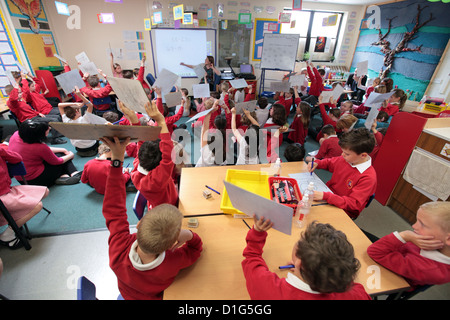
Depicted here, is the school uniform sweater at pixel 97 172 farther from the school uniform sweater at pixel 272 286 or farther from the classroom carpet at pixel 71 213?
the school uniform sweater at pixel 272 286

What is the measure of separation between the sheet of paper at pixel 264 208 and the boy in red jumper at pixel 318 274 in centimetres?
11

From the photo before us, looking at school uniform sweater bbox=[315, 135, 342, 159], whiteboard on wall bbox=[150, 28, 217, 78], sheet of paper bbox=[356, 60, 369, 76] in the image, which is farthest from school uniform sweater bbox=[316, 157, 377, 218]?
whiteboard on wall bbox=[150, 28, 217, 78]

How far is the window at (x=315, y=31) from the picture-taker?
665 cm

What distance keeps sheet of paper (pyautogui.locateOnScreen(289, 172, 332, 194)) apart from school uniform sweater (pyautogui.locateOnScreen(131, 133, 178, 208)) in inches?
40.5

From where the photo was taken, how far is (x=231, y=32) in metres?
6.20

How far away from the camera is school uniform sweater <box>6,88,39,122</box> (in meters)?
3.36

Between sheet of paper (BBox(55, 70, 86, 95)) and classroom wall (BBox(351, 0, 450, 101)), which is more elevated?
classroom wall (BBox(351, 0, 450, 101))

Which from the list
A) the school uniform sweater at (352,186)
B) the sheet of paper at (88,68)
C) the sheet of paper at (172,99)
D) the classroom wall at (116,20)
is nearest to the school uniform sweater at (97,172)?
the sheet of paper at (172,99)

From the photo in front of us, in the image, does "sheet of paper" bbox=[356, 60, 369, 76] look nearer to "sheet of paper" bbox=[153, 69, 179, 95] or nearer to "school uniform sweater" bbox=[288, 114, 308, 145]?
"school uniform sweater" bbox=[288, 114, 308, 145]

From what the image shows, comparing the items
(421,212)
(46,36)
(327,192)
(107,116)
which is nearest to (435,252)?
(421,212)

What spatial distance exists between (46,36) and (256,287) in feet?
24.1

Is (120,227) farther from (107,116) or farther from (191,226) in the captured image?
(107,116)

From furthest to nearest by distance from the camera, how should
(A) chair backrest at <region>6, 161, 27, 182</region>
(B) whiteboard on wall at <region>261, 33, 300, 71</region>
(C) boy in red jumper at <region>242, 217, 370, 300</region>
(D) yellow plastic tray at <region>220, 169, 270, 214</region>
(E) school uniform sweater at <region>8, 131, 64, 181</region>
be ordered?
(B) whiteboard on wall at <region>261, 33, 300, 71</region> → (E) school uniform sweater at <region>8, 131, 64, 181</region> → (A) chair backrest at <region>6, 161, 27, 182</region> → (D) yellow plastic tray at <region>220, 169, 270, 214</region> → (C) boy in red jumper at <region>242, 217, 370, 300</region>

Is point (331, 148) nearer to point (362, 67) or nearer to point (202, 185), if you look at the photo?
point (202, 185)
